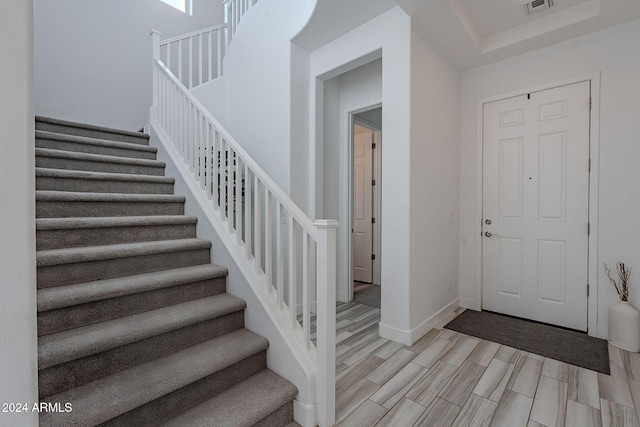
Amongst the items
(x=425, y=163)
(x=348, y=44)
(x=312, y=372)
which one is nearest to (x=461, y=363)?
(x=312, y=372)

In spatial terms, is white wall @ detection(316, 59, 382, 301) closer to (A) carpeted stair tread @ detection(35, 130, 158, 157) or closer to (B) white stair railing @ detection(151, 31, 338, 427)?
(B) white stair railing @ detection(151, 31, 338, 427)

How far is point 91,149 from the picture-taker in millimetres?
2721

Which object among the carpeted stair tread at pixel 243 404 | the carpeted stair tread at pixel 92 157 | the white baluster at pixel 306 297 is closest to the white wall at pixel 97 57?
the carpeted stair tread at pixel 92 157

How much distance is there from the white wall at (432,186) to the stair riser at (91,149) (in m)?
2.65

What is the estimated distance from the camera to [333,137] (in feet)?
11.3

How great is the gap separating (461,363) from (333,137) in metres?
2.55

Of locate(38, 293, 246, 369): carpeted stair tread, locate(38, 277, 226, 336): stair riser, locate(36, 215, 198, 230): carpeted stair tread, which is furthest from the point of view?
locate(36, 215, 198, 230): carpeted stair tread

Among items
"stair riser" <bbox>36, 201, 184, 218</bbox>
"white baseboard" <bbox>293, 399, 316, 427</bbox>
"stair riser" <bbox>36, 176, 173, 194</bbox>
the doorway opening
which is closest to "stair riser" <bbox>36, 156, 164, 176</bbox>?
"stair riser" <bbox>36, 176, 173, 194</bbox>

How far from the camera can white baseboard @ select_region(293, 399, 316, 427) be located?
1.48m

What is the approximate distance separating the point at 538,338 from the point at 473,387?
111 cm

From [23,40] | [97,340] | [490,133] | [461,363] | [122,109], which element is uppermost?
[122,109]

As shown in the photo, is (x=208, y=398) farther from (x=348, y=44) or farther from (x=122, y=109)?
(x=122, y=109)

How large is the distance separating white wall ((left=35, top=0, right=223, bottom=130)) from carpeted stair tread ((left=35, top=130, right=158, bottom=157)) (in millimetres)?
1401

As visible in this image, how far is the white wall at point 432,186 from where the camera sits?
2471mm
